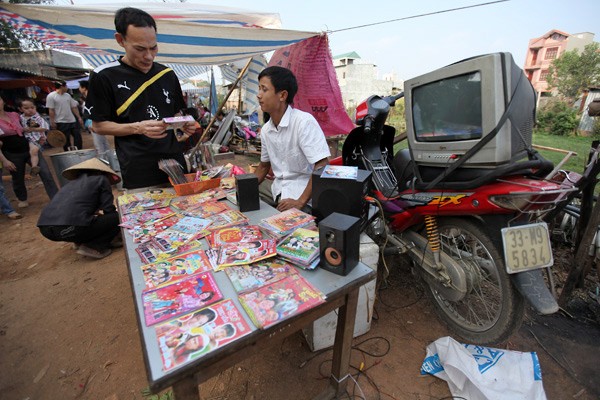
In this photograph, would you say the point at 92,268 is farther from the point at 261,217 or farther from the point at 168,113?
the point at 261,217

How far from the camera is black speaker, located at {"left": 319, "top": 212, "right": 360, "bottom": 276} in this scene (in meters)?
1.15

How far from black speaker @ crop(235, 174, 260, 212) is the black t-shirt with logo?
0.92m

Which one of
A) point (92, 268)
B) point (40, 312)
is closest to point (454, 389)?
point (40, 312)

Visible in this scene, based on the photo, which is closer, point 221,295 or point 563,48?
point 221,295

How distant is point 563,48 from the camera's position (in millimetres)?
25797

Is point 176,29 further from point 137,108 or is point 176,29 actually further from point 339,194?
point 339,194

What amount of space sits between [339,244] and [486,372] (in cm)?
132

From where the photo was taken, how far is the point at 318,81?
443 centimetres

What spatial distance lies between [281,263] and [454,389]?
1.36 m

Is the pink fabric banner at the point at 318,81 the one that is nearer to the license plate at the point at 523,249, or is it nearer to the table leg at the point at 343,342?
the license plate at the point at 523,249

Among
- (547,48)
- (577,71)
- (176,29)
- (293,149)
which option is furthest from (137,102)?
(547,48)

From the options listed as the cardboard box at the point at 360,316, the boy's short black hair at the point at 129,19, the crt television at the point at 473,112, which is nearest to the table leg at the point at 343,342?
the cardboard box at the point at 360,316

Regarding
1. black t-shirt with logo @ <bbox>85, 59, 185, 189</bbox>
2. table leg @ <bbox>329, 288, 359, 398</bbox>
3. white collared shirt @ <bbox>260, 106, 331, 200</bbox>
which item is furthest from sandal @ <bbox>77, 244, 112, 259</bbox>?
table leg @ <bbox>329, 288, 359, 398</bbox>

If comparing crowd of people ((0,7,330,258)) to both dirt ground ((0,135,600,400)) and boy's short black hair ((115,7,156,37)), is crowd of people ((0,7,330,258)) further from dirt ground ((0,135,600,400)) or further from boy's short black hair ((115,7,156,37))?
dirt ground ((0,135,600,400))
